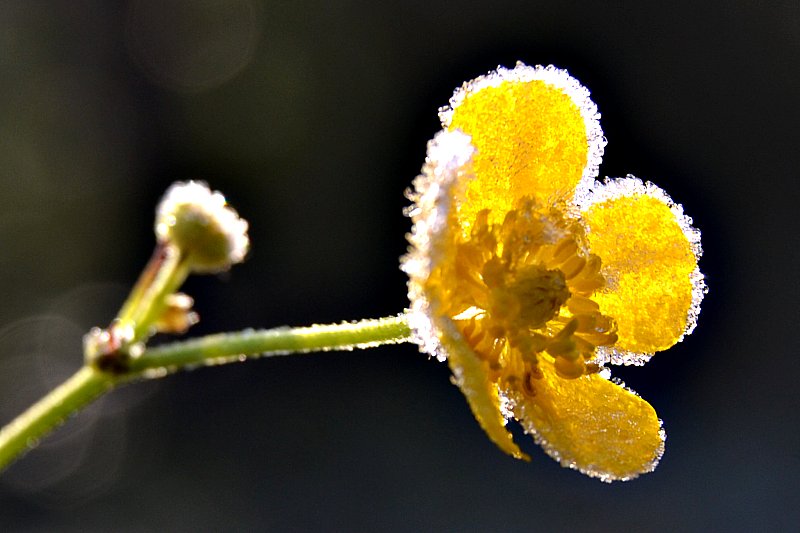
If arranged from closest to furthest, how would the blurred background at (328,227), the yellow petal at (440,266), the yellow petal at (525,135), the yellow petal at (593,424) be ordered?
the yellow petal at (440,266), the yellow petal at (593,424), the yellow petal at (525,135), the blurred background at (328,227)

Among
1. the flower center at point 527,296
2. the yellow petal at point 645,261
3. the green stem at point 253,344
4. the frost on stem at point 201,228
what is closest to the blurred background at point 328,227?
the yellow petal at point 645,261

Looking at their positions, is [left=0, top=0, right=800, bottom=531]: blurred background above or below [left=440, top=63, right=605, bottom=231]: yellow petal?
above

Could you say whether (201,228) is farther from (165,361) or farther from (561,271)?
(561,271)

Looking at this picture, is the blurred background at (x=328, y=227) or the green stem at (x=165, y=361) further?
the blurred background at (x=328, y=227)

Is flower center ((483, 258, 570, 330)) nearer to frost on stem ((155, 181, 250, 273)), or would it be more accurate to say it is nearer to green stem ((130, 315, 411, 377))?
green stem ((130, 315, 411, 377))

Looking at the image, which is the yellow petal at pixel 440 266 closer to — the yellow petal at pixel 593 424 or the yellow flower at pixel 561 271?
the yellow flower at pixel 561 271

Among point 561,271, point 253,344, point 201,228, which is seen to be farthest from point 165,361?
point 561,271

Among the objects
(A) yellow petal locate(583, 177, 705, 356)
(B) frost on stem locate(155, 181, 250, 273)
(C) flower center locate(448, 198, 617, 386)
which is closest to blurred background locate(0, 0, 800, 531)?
(A) yellow petal locate(583, 177, 705, 356)

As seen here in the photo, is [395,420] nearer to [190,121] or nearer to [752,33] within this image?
[190,121]
